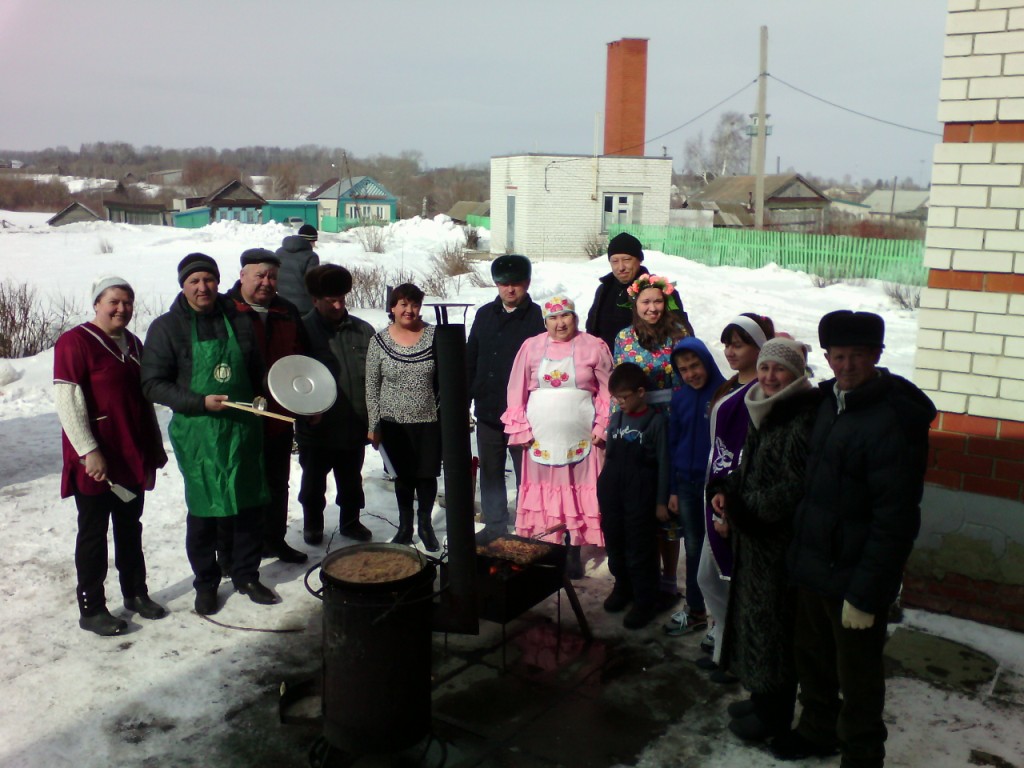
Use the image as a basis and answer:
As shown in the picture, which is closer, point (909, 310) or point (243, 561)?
point (243, 561)

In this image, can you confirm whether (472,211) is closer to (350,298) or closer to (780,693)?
(350,298)

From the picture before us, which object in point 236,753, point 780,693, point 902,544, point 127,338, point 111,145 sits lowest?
point 236,753

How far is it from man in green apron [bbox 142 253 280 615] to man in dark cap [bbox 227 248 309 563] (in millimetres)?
209

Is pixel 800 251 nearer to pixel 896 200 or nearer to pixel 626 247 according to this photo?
pixel 626 247

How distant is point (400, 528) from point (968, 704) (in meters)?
3.70

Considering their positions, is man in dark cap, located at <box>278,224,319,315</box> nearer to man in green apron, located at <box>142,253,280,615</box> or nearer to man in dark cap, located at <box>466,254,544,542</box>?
man in dark cap, located at <box>466,254,544,542</box>

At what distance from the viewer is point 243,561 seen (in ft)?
17.7

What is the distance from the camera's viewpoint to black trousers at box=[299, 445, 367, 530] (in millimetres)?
6199

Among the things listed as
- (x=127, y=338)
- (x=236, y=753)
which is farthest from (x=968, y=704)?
(x=127, y=338)

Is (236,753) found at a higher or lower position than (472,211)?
→ lower

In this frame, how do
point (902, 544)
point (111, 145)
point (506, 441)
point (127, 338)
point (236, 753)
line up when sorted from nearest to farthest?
point (902, 544), point (236, 753), point (127, 338), point (506, 441), point (111, 145)

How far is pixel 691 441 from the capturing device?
4797mm

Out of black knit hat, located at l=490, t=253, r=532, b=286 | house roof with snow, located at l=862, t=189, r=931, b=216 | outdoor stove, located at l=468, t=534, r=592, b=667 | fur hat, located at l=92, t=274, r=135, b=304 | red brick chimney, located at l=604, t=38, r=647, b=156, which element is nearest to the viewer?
outdoor stove, located at l=468, t=534, r=592, b=667

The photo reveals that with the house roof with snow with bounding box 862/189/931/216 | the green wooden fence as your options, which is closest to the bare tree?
the house roof with snow with bounding box 862/189/931/216
